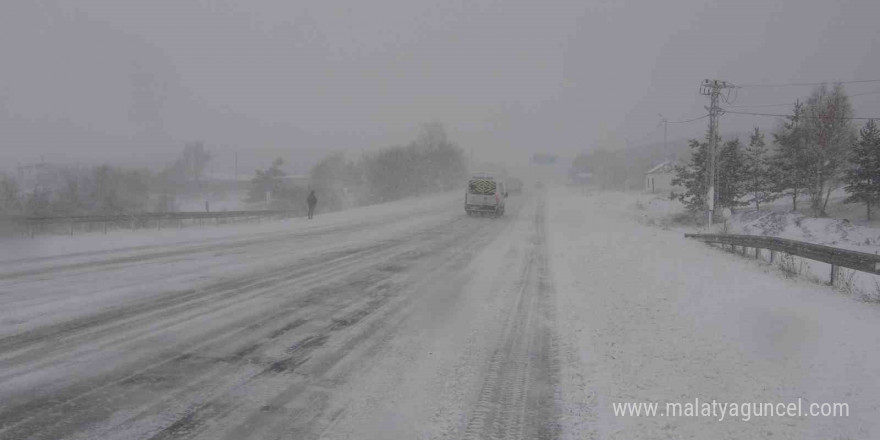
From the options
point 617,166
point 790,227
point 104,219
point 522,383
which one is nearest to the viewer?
point 522,383

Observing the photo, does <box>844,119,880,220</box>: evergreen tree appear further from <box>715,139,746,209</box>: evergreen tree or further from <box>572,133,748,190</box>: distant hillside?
<box>572,133,748,190</box>: distant hillside

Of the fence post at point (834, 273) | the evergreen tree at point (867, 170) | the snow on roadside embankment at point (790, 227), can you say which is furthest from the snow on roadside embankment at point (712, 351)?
the evergreen tree at point (867, 170)

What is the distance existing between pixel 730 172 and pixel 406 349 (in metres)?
41.0

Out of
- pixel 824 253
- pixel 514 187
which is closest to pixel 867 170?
pixel 824 253

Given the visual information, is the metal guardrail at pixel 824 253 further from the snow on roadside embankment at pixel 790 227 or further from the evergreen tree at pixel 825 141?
the evergreen tree at pixel 825 141

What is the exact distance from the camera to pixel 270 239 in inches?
664

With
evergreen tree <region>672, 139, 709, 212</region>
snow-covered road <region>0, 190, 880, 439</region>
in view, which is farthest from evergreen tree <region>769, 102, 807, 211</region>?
snow-covered road <region>0, 190, 880, 439</region>

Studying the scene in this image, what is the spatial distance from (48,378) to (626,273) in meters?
10.7

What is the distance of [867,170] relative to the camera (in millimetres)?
34750

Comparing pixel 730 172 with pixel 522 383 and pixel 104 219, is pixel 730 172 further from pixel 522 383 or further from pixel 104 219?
pixel 104 219

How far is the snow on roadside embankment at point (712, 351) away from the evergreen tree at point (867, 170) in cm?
→ 3270

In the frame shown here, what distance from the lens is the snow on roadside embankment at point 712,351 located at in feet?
14.1

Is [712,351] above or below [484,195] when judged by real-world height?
below

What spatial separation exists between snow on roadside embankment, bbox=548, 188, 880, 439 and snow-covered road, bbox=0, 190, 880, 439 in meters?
0.03
